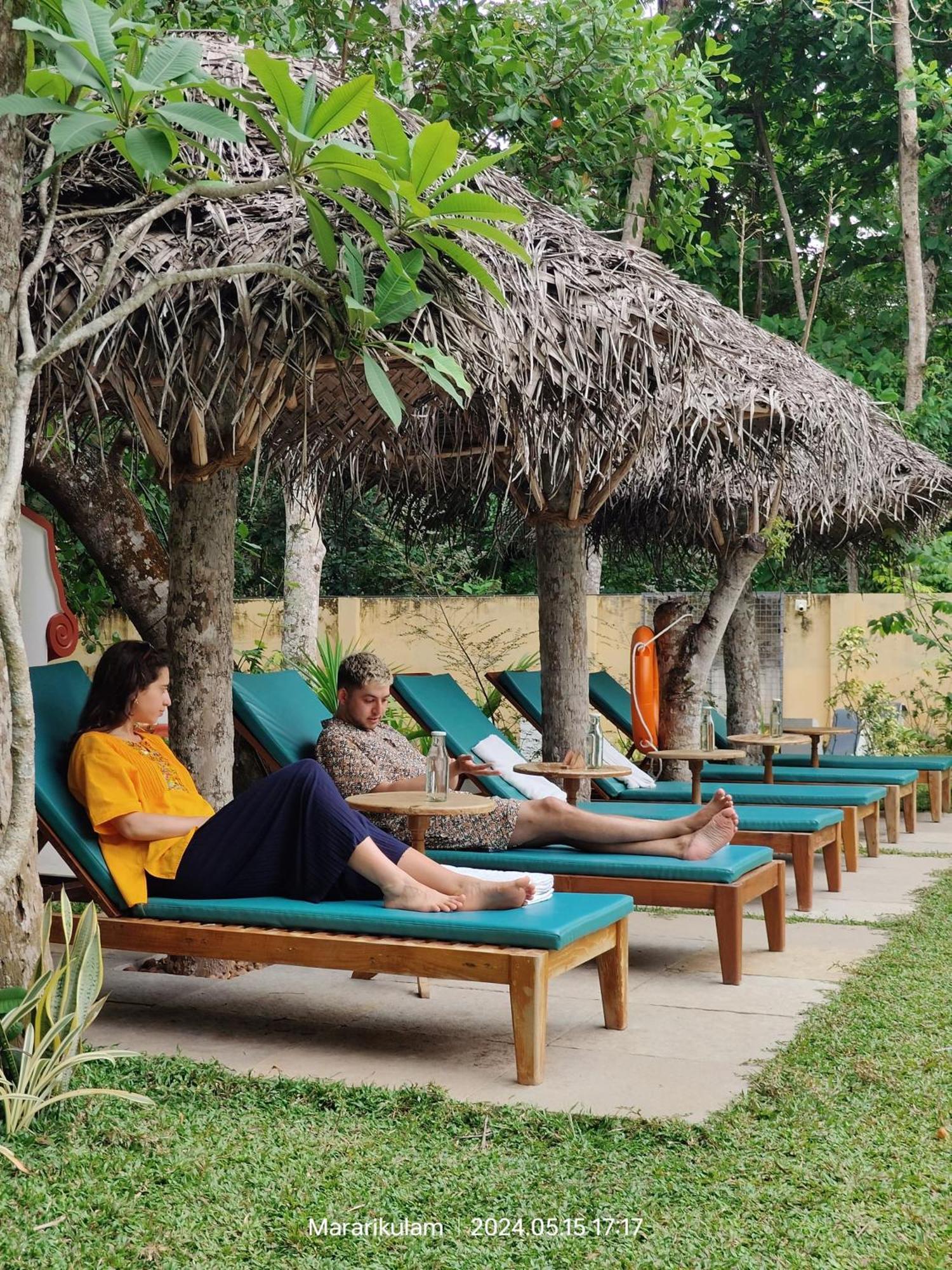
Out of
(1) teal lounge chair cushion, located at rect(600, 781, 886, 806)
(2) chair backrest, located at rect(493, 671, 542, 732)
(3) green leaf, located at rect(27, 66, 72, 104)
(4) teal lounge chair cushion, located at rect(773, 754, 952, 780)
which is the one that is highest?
(3) green leaf, located at rect(27, 66, 72, 104)

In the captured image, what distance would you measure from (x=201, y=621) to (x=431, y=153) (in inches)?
80.7

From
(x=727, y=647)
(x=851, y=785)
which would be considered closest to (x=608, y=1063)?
(x=851, y=785)

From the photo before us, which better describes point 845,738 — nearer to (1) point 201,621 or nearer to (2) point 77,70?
(1) point 201,621

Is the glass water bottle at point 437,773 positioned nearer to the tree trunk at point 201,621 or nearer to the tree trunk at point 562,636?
the tree trunk at point 201,621

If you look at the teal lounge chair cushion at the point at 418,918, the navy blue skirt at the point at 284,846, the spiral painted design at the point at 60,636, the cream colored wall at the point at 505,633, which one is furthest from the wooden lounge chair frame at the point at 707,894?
the cream colored wall at the point at 505,633

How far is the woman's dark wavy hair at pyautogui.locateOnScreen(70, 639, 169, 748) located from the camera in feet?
13.3

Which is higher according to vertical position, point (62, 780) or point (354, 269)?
point (354, 269)

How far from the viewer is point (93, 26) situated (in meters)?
2.67

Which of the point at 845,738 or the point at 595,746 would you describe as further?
the point at 845,738

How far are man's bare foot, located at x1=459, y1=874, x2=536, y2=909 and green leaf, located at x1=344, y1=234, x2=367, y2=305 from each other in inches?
64.7

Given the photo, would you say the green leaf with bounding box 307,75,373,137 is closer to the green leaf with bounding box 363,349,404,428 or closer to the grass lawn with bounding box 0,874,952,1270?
the green leaf with bounding box 363,349,404,428

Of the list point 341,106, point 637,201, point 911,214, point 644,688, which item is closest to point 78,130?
point 341,106

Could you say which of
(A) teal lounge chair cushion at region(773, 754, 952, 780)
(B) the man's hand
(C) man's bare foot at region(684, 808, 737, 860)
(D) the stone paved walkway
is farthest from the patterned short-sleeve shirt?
(A) teal lounge chair cushion at region(773, 754, 952, 780)

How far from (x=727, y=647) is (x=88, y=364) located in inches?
294
